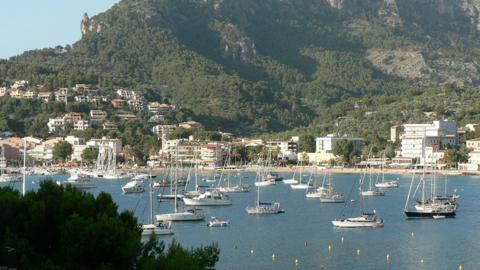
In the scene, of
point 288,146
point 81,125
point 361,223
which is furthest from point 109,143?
point 361,223

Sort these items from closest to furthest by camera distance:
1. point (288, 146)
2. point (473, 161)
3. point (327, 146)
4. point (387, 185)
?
point (387, 185) < point (473, 161) < point (327, 146) < point (288, 146)

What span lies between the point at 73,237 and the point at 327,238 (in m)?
28.0

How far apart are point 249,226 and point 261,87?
121 meters

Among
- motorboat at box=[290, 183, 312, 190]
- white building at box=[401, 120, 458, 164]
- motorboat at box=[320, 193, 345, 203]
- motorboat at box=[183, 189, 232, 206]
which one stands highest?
white building at box=[401, 120, 458, 164]

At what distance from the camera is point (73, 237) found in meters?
29.9

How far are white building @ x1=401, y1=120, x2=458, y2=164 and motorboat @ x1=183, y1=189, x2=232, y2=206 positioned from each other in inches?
2064

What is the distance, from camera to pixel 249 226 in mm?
63219

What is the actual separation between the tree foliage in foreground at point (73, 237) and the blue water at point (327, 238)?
13.4 meters

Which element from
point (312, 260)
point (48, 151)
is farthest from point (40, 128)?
point (312, 260)

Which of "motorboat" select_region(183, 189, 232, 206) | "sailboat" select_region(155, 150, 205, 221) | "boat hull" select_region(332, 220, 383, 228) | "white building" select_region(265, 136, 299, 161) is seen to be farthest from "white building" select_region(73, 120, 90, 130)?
"boat hull" select_region(332, 220, 383, 228)

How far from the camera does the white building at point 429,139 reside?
130288 mm

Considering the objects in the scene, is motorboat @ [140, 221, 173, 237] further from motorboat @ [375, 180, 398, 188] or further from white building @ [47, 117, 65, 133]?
white building @ [47, 117, 65, 133]

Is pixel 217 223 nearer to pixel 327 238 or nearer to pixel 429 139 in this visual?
pixel 327 238

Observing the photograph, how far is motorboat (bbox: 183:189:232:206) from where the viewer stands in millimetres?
77375
